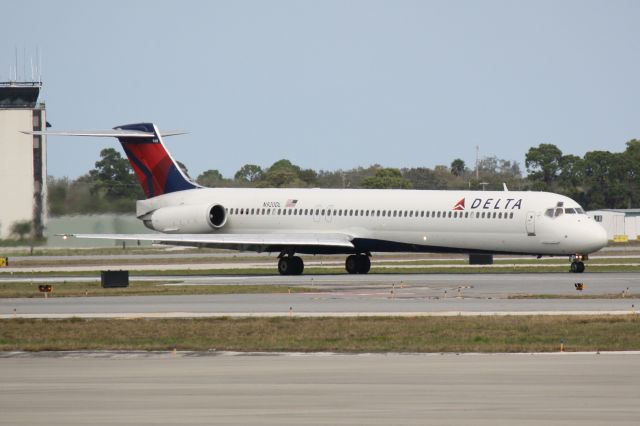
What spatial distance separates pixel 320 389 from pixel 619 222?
90.2 meters

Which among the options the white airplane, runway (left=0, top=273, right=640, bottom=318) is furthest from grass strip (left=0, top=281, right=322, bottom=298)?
the white airplane

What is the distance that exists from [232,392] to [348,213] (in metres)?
33.7

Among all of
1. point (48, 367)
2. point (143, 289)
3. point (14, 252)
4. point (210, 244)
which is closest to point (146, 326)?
point (48, 367)

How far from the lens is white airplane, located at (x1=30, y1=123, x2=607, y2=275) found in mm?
47406

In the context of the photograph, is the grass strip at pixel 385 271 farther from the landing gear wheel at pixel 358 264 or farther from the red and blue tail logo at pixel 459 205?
the red and blue tail logo at pixel 459 205

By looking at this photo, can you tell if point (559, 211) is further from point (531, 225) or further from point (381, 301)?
point (381, 301)

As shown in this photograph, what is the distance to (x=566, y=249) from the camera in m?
47.0

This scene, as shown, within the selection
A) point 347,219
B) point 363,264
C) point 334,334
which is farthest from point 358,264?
point 334,334

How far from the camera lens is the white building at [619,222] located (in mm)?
103438

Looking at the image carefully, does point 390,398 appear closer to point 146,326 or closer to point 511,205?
point 146,326

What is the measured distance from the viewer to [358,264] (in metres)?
51.4

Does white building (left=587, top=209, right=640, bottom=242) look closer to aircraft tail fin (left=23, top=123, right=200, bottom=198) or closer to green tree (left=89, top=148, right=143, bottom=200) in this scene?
green tree (left=89, top=148, right=143, bottom=200)

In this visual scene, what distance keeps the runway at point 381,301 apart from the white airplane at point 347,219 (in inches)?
107

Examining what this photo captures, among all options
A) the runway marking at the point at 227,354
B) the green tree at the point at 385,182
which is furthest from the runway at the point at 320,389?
the green tree at the point at 385,182
